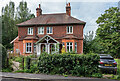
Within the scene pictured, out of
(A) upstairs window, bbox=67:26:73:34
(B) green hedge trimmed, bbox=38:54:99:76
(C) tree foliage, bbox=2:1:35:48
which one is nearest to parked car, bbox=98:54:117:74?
(B) green hedge trimmed, bbox=38:54:99:76

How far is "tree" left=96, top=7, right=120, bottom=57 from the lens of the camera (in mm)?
28881

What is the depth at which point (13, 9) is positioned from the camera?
5069 centimetres

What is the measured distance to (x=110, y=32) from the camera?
31.2 m

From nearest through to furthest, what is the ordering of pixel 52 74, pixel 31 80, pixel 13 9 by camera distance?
pixel 31 80 < pixel 52 74 < pixel 13 9

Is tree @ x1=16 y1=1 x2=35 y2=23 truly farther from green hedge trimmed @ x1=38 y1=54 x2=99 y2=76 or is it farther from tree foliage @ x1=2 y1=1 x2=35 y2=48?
green hedge trimmed @ x1=38 y1=54 x2=99 y2=76

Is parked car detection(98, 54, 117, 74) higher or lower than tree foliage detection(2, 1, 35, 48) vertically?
lower

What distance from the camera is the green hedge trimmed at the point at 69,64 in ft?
29.2

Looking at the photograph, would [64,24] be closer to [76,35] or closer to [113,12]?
[76,35]

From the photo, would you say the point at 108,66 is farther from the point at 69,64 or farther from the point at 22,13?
the point at 22,13

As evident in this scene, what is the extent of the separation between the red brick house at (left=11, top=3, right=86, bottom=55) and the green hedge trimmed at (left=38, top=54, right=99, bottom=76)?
1351cm

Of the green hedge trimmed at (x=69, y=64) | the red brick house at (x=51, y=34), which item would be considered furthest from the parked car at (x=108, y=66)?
the red brick house at (x=51, y=34)

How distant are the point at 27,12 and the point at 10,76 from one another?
46531 mm

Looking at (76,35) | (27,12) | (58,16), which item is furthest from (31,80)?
(27,12)

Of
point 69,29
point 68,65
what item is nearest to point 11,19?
point 69,29
